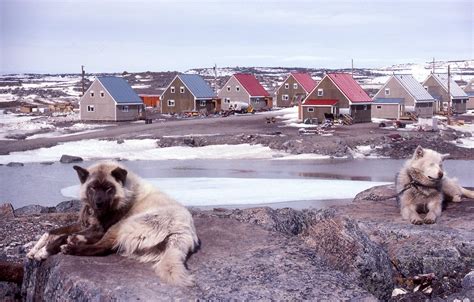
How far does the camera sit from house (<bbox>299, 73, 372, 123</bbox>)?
5519 centimetres

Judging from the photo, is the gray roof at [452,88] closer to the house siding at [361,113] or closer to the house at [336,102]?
the house siding at [361,113]

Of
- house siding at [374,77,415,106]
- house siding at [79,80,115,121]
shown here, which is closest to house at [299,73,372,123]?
house siding at [374,77,415,106]

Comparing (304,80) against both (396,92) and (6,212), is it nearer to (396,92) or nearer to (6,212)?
(396,92)

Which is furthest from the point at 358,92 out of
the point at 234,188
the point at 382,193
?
the point at 382,193

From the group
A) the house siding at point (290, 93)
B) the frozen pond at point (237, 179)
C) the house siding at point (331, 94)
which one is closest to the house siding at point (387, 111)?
the house siding at point (331, 94)

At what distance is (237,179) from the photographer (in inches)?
1032

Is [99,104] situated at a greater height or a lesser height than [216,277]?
greater

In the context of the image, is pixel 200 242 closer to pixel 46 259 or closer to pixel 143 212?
pixel 143 212

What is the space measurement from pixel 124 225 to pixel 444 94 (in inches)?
2851

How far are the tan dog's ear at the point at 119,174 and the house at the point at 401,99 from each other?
56961 mm

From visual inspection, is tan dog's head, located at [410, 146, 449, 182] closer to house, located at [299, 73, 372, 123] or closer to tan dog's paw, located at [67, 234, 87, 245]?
tan dog's paw, located at [67, 234, 87, 245]

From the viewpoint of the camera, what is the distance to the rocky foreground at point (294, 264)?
507cm

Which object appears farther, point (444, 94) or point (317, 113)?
point (444, 94)

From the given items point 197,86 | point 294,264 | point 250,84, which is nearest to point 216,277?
point 294,264
